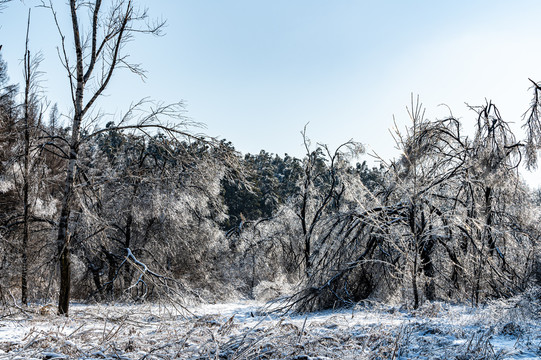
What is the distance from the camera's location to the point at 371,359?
3119mm

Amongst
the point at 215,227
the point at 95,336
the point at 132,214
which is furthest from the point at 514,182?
the point at 215,227

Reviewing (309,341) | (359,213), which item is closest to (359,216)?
(359,213)

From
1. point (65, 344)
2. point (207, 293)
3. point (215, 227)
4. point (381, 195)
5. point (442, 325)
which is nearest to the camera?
point (65, 344)

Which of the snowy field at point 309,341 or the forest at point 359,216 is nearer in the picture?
the snowy field at point 309,341

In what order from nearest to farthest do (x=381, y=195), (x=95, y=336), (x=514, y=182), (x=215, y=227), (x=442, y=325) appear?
(x=95, y=336) < (x=442, y=325) < (x=514, y=182) < (x=381, y=195) < (x=215, y=227)

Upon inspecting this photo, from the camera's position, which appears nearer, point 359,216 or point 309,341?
point 309,341

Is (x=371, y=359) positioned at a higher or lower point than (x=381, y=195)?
lower

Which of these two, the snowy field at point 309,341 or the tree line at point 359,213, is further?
the tree line at point 359,213

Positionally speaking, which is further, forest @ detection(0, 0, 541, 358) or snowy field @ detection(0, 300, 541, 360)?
forest @ detection(0, 0, 541, 358)

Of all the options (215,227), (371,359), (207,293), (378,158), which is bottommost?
(207,293)

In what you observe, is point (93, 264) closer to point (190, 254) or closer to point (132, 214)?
point (132, 214)

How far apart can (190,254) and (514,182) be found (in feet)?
36.8

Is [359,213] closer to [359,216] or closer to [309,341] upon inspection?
[359,216]

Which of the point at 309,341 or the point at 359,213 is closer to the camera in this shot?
the point at 309,341
